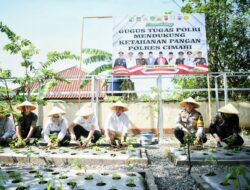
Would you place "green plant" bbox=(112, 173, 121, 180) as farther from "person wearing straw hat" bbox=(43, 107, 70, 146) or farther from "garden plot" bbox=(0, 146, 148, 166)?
"person wearing straw hat" bbox=(43, 107, 70, 146)

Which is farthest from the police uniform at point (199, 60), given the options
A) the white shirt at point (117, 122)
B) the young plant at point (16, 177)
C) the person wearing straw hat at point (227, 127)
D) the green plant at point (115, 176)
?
the young plant at point (16, 177)

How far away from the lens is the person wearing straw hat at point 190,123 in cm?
554

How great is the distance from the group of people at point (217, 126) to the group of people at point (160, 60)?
7.89 feet

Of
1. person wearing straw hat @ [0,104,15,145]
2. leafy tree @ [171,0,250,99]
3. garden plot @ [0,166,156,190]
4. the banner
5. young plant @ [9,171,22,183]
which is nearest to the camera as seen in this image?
garden plot @ [0,166,156,190]

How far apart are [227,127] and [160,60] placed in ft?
10.4

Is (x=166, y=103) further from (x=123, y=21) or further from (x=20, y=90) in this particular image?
(x=20, y=90)

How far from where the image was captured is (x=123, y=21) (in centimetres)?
830

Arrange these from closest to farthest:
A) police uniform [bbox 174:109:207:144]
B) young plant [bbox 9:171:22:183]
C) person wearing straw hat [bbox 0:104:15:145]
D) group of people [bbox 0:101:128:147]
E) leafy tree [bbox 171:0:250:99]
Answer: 1. young plant [bbox 9:171:22:183]
2. police uniform [bbox 174:109:207:144]
3. group of people [bbox 0:101:128:147]
4. person wearing straw hat [bbox 0:104:15:145]
5. leafy tree [bbox 171:0:250:99]

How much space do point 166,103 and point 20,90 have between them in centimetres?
485

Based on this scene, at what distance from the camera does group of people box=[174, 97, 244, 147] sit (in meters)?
5.49

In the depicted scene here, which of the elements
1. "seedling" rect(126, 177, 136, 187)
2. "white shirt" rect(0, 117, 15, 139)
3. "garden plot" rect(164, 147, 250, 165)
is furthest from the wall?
"seedling" rect(126, 177, 136, 187)

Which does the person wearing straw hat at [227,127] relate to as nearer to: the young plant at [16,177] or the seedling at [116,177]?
the seedling at [116,177]

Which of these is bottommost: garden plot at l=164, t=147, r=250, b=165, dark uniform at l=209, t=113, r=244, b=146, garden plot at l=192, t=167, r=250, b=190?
garden plot at l=192, t=167, r=250, b=190

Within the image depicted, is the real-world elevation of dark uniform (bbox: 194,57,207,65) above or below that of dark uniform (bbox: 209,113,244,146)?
above
